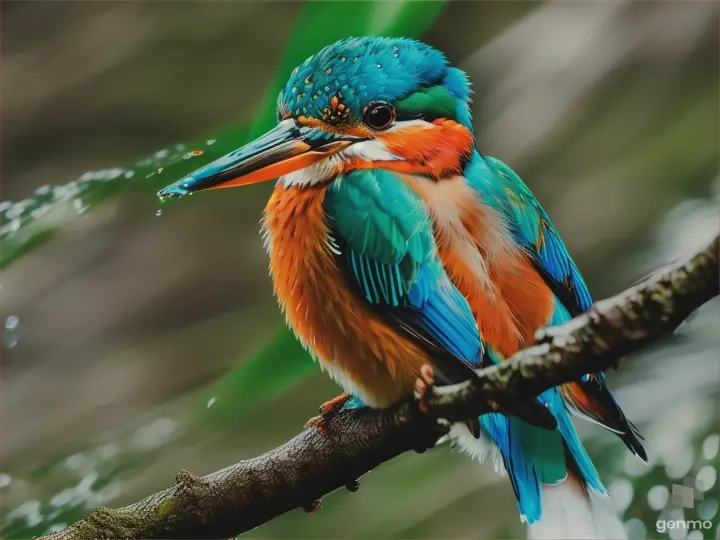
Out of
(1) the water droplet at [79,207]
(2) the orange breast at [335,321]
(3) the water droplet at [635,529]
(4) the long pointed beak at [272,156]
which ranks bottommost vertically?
(3) the water droplet at [635,529]

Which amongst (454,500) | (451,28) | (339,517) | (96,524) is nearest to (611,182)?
(451,28)

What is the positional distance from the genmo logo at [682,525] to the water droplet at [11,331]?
4.87 feet

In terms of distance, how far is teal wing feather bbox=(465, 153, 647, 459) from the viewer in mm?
1408

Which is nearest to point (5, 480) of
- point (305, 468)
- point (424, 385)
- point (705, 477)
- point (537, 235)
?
point (305, 468)

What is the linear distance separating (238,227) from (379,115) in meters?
0.43

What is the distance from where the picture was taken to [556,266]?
143 cm

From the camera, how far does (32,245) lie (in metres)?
1.63

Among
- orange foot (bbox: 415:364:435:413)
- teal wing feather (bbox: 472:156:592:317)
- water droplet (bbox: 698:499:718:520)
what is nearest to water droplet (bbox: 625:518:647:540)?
water droplet (bbox: 698:499:718:520)

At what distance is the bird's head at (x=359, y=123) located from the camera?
1374mm

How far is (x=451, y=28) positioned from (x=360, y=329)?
0.72 metres

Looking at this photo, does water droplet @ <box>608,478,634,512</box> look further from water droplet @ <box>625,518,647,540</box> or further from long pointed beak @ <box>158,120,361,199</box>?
long pointed beak @ <box>158,120,361,199</box>

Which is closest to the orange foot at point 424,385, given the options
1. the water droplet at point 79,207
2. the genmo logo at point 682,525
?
the genmo logo at point 682,525

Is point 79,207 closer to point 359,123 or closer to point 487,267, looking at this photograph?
point 359,123

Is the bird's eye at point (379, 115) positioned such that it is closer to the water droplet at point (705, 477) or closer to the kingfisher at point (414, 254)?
the kingfisher at point (414, 254)
